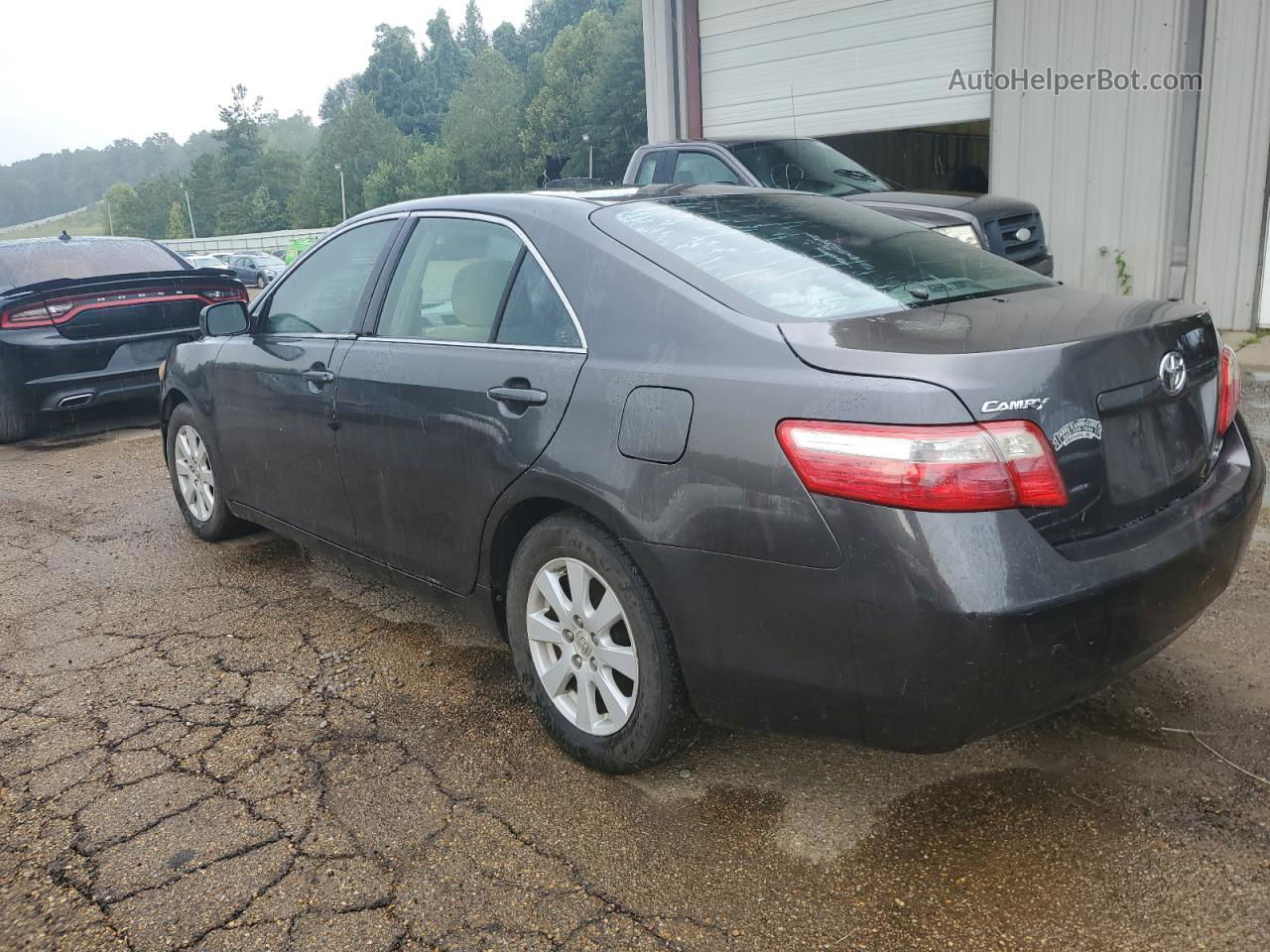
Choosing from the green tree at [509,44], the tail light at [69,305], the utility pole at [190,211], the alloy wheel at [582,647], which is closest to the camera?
→ the alloy wheel at [582,647]

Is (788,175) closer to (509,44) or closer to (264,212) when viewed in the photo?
(264,212)

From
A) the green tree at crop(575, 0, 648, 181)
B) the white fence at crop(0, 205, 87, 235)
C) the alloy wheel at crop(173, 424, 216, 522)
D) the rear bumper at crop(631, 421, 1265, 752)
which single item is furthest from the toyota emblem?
the white fence at crop(0, 205, 87, 235)

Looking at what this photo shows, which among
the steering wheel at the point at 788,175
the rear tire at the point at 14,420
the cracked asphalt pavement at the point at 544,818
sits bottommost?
the cracked asphalt pavement at the point at 544,818

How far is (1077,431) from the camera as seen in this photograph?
87.4 inches

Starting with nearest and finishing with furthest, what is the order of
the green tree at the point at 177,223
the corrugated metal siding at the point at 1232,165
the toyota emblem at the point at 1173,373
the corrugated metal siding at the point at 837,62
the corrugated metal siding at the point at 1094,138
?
the toyota emblem at the point at 1173,373
the corrugated metal siding at the point at 1232,165
the corrugated metal siding at the point at 1094,138
the corrugated metal siding at the point at 837,62
the green tree at the point at 177,223

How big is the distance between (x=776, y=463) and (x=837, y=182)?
6679 millimetres

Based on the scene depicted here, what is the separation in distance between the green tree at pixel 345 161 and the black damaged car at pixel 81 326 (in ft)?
411

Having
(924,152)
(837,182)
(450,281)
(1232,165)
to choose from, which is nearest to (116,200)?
(924,152)

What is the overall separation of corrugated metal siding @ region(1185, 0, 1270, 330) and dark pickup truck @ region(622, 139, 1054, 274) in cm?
205

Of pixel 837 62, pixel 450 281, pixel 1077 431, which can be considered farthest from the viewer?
pixel 837 62

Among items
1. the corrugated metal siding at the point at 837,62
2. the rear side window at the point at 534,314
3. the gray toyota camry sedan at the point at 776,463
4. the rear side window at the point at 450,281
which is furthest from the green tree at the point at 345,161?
the rear side window at the point at 534,314

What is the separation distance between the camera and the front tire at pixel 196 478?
477cm

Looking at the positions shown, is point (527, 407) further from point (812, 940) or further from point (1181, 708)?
point (1181, 708)

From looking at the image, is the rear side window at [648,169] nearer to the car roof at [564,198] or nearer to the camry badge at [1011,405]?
the car roof at [564,198]
